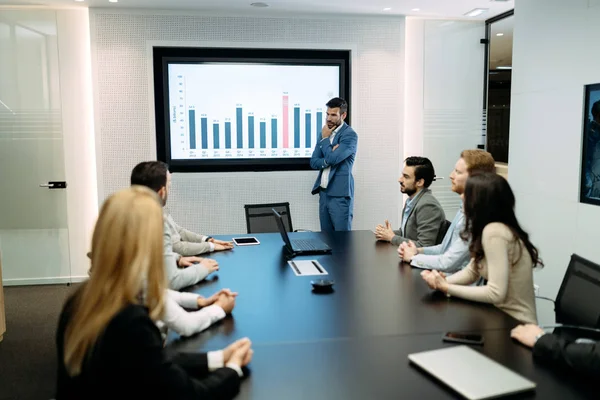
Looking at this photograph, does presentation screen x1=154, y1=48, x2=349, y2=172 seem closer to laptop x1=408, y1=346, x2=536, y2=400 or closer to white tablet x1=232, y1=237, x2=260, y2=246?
white tablet x1=232, y1=237, x2=260, y2=246

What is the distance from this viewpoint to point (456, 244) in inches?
112

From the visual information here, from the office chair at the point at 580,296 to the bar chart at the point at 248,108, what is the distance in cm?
368

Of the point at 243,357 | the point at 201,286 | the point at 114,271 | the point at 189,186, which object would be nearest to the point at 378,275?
the point at 201,286

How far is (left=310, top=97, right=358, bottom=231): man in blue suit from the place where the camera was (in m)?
5.27

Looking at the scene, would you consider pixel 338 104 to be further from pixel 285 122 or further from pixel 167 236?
pixel 167 236

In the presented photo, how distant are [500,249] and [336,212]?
3116 millimetres

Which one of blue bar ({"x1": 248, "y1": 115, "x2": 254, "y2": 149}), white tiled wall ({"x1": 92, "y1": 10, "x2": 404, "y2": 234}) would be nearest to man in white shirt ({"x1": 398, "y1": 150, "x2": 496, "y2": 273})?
white tiled wall ({"x1": 92, "y1": 10, "x2": 404, "y2": 234})

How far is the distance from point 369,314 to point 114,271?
1188mm

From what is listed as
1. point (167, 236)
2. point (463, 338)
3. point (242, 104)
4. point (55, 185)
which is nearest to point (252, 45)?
point (242, 104)

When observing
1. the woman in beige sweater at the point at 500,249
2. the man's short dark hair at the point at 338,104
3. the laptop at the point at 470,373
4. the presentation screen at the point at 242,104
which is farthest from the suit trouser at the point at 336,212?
the laptop at the point at 470,373

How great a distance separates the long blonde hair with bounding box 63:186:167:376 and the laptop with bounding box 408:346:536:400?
2.77 feet

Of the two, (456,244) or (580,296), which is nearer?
(580,296)

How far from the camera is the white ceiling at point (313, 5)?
5.16 m

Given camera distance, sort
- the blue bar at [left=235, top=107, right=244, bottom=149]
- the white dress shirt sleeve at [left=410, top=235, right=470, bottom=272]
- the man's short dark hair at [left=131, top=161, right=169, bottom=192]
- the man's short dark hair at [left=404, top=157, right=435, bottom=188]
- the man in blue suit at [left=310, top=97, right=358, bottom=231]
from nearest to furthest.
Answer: the man's short dark hair at [left=131, top=161, right=169, bottom=192], the white dress shirt sleeve at [left=410, top=235, right=470, bottom=272], the man's short dark hair at [left=404, top=157, right=435, bottom=188], the man in blue suit at [left=310, top=97, right=358, bottom=231], the blue bar at [left=235, top=107, right=244, bottom=149]
